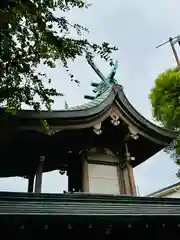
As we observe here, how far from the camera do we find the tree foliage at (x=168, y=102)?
1589 centimetres

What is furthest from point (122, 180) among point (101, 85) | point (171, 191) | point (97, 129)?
point (171, 191)

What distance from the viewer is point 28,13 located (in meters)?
5.12

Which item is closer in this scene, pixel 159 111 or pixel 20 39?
pixel 20 39

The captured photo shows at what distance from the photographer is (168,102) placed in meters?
16.4

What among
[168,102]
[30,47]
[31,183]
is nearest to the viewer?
[30,47]

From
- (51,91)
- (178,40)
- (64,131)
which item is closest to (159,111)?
(178,40)

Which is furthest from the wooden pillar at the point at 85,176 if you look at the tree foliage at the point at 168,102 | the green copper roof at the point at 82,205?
the tree foliage at the point at 168,102

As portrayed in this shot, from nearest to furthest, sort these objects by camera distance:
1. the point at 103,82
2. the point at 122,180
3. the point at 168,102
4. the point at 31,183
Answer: the point at 122,180 → the point at 31,183 → the point at 103,82 → the point at 168,102

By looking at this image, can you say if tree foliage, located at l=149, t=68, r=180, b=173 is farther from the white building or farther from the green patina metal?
the green patina metal

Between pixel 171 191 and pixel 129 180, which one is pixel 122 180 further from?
pixel 171 191

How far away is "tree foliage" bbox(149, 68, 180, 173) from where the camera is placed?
15891 millimetres

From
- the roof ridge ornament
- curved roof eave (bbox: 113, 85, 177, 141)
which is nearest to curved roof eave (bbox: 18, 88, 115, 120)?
curved roof eave (bbox: 113, 85, 177, 141)
